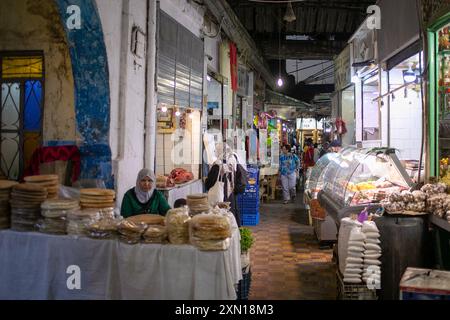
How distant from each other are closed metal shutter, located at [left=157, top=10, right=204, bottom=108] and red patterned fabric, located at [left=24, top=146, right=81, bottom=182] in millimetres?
2267

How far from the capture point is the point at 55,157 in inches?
231

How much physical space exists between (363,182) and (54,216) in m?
5.01

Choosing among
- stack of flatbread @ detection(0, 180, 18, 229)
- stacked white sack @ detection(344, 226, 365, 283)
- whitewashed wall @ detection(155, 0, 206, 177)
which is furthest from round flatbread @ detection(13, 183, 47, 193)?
whitewashed wall @ detection(155, 0, 206, 177)

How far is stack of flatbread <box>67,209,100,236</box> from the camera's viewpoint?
4.07 m

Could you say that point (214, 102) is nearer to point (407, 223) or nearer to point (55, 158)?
point (55, 158)

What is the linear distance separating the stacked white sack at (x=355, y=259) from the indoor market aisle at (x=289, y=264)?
109 centimetres

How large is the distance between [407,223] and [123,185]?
12.9ft

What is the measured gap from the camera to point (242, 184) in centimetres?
871

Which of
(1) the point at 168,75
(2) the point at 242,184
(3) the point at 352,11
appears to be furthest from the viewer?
(3) the point at 352,11

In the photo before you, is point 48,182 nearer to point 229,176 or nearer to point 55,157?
point 55,157

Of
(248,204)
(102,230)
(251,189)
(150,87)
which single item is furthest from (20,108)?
(248,204)

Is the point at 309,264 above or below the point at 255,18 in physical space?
below

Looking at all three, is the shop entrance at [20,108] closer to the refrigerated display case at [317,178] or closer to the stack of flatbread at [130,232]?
the stack of flatbread at [130,232]

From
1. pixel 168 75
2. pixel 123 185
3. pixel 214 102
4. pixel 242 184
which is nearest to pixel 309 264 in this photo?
pixel 242 184
